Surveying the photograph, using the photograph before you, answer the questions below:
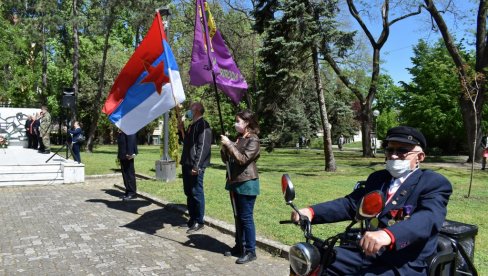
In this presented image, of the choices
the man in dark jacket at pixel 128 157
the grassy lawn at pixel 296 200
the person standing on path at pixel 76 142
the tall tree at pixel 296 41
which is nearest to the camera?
the grassy lawn at pixel 296 200

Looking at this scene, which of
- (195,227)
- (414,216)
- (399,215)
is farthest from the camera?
(195,227)

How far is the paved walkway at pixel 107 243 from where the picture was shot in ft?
18.7

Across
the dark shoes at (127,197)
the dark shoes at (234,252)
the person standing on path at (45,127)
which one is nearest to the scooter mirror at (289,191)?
the dark shoes at (234,252)

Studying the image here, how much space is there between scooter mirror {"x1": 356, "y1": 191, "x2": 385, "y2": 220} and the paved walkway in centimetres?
330

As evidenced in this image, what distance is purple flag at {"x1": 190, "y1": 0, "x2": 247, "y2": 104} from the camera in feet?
21.8

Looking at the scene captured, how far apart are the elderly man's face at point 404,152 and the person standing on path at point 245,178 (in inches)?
105

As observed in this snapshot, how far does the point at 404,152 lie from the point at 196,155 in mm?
4452

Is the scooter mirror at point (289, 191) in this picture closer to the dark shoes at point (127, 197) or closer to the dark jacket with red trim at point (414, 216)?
the dark jacket with red trim at point (414, 216)

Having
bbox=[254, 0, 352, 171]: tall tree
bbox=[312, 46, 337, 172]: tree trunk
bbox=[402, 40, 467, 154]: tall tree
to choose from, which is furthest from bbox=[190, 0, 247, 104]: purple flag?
bbox=[402, 40, 467, 154]: tall tree

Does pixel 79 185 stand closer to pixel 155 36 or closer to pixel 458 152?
pixel 155 36

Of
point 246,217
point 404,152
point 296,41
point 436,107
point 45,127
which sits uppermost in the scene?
point 296,41

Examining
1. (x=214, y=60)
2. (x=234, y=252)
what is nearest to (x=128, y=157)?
(x=214, y=60)

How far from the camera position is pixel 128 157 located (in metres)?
10.4

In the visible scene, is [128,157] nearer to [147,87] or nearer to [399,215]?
[147,87]
